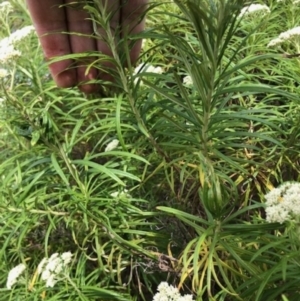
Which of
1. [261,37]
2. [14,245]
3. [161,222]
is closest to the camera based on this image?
[161,222]

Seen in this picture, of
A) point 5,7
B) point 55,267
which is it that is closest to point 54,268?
point 55,267

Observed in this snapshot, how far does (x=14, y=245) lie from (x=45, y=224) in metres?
0.10

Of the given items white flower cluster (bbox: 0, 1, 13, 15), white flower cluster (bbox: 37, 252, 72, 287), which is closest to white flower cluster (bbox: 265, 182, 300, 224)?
white flower cluster (bbox: 37, 252, 72, 287)

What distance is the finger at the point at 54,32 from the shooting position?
1124 millimetres

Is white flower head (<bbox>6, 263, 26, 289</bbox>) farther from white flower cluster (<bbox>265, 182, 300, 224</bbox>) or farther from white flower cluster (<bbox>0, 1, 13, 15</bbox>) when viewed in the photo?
white flower cluster (<bbox>0, 1, 13, 15</bbox>)

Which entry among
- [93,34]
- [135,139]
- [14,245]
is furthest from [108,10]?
[14,245]

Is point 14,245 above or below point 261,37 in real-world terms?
below

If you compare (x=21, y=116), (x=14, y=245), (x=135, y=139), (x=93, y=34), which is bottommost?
(x=14, y=245)

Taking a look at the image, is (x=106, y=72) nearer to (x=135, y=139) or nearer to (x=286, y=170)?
(x=135, y=139)

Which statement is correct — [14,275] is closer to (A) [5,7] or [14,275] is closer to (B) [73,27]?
(B) [73,27]

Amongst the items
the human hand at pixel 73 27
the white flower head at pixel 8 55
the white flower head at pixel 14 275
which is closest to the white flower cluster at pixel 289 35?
the human hand at pixel 73 27

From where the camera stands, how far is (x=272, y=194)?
95 centimetres

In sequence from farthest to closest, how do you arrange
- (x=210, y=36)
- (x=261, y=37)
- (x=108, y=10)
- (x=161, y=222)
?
(x=261, y=37), (x=161, y=222), (x=108, y=10), (x=210, y=36)

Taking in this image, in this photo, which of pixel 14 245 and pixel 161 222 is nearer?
pixel 161 222
